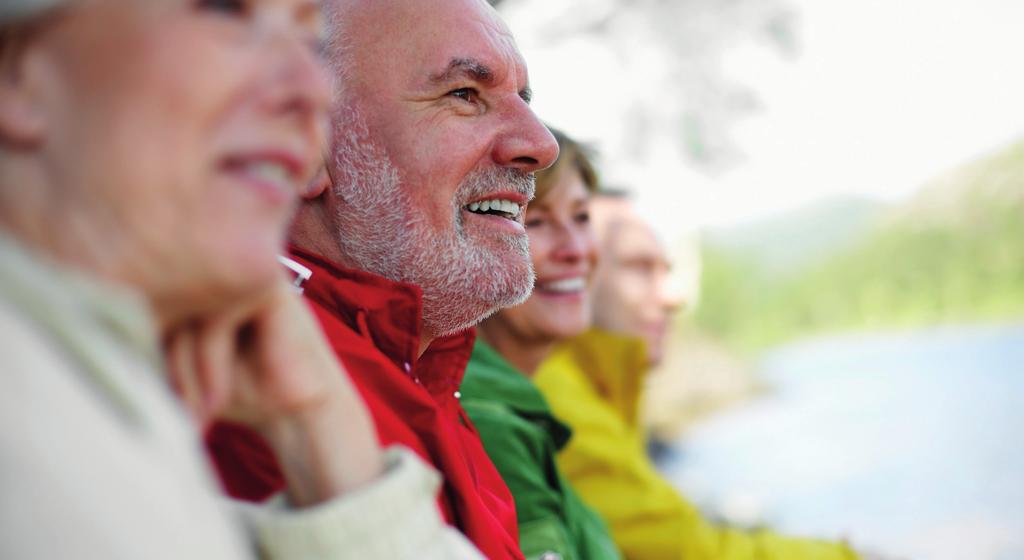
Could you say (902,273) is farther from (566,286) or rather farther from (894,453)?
(566,286)

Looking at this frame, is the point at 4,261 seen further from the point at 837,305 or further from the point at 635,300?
the point at 837,305

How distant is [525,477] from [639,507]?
1.03 meters

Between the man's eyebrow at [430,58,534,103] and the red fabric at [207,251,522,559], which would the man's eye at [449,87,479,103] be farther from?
the red fabric at [207,251,522,559]

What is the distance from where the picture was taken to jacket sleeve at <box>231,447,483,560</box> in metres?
0.95

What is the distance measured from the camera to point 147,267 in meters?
0.82

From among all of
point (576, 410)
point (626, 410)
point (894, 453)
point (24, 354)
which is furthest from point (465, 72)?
point (894, 453)

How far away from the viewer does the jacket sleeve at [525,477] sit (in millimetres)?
2596

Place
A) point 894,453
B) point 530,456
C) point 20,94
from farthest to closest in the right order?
1. point 894,453
2. point 530,456
3. point 20,94

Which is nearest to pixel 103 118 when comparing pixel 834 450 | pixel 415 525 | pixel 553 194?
pixel 415 525

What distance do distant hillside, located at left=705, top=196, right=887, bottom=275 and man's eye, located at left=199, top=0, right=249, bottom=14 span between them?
1186 cm

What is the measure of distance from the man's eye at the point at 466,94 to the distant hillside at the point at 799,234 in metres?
10.6

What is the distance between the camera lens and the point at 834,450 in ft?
27.1

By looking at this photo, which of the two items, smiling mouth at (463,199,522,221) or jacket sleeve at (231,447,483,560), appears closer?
jacket sleeve at (231,447,483,560)

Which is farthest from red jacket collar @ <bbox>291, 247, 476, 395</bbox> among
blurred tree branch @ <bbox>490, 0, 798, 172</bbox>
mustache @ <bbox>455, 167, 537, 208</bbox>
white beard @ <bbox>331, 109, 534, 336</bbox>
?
blurred tree branch @ <bbox>490, 0, 798, 172</bbox>
